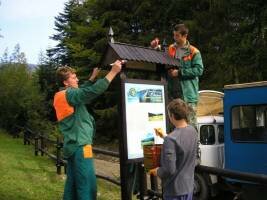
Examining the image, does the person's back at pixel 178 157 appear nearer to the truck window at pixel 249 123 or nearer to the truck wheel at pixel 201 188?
the truck window at pixel 249 123

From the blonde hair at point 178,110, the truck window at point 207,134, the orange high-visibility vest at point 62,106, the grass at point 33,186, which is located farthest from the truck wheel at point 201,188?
the blonde hair at point 178,110

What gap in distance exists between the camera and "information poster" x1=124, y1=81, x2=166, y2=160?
Result: 6.04m

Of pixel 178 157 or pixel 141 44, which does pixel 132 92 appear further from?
pixel 141 44

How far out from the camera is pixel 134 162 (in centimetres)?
608

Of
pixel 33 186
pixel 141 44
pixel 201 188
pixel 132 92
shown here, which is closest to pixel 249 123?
pixel 201 188

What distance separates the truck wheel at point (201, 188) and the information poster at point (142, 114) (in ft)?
29.2

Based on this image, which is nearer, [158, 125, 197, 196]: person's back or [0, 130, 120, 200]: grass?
[158, 125, 197, 196]: person's back

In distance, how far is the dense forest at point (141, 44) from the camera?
85.9ft

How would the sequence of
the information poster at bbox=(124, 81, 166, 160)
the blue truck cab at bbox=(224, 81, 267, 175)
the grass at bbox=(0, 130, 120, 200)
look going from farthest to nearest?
the blue truck cab at bbox=(224, 81, 267, 175) → the grass at bbox=(0, 130, 120, 200) → the information poster at bbox=(124, 81, 166, 160)

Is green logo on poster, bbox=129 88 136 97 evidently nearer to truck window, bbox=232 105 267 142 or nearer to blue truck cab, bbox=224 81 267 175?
blue truck cab, bbox=224 81 267 175

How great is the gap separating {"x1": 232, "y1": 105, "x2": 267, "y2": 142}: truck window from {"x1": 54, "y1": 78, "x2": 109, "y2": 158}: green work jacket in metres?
8.05

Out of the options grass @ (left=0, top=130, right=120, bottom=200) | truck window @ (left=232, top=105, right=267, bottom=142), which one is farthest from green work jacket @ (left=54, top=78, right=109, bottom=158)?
truck window @ (left=232, top=105, right=267, bottom=142)

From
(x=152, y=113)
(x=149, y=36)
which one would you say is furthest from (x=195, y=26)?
(x=152, y=113)

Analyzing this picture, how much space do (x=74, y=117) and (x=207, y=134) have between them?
10950 millimetres
